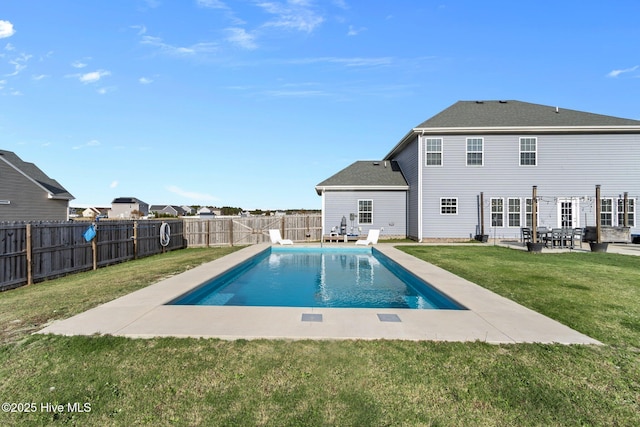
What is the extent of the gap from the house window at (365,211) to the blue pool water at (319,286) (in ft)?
21.8

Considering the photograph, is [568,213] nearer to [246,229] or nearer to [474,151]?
[474,151]

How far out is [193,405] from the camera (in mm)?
2609

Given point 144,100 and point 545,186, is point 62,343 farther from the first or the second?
point 545,186

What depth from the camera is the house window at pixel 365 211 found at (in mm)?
19469

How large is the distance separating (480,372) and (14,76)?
54.2ft

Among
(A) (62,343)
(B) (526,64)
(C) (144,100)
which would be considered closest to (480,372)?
(A) (62,343)

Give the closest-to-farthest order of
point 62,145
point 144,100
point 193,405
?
1. point 193,405
2. point 144,100
3. point 62,145

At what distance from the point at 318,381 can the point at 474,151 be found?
17391mm

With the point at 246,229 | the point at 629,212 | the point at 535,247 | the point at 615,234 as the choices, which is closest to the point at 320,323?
the point at 535,247

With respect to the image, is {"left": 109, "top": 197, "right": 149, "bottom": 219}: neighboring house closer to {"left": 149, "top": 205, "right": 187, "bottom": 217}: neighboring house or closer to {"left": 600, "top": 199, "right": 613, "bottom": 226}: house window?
{"left": 149, "top": 205, "right": 187, "bottom": 217}: neighboring house

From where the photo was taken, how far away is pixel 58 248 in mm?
8883

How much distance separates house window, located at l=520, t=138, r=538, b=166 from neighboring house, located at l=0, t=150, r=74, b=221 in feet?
96.4

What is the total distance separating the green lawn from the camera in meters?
2.49

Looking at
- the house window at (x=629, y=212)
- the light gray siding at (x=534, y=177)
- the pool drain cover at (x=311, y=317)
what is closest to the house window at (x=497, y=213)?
the light gray siding at (x=534, y=177)
